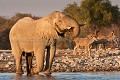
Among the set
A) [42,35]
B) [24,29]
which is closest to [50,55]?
[42,35]

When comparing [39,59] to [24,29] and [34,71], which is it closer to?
[34,71]

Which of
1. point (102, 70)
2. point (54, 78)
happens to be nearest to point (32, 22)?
point (54, 78)

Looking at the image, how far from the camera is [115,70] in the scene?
984 inches

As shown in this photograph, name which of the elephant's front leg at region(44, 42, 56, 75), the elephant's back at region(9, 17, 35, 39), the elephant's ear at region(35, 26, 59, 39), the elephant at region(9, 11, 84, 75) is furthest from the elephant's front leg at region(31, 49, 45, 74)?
the elephant's back at region(9, 17, 35, 39)

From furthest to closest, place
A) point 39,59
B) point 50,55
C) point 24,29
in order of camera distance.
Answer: point 24,29 < point 50,55 < point 39,59

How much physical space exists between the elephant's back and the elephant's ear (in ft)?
0.85

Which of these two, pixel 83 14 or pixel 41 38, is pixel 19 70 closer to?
pixel 41 38

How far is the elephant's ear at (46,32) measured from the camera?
63.2 feet

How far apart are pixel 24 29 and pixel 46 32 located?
900 millimetres

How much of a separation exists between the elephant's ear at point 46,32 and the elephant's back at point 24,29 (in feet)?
0.85

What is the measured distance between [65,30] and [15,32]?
7.88ft

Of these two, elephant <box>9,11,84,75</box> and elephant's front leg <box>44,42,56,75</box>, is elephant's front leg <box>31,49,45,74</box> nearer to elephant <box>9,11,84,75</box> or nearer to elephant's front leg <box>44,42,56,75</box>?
elephant <box>9,11,84,75</box>

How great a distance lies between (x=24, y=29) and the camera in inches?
787

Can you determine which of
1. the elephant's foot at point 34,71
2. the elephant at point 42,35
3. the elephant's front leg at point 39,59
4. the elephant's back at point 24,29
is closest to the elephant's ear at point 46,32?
the elephant at point 42,35
